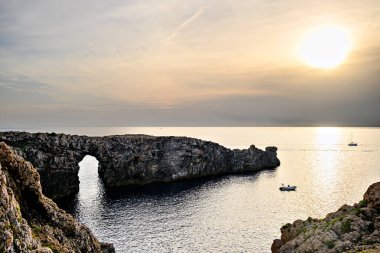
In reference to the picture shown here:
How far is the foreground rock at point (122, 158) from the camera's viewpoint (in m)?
125

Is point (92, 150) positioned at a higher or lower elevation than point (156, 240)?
higher

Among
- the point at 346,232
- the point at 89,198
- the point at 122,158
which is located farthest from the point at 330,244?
the point at 122,158

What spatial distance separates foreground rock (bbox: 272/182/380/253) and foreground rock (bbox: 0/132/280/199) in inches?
3858

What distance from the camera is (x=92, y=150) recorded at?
14850 cm

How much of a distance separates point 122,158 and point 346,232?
11828 centimetres

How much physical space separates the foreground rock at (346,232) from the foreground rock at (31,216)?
3344 cm

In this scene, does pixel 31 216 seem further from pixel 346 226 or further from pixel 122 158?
pixel 122 158

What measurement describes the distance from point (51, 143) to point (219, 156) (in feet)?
313

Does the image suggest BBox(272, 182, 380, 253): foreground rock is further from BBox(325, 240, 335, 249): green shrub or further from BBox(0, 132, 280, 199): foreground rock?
BBox(0, 132, 280, 199): foreground rock

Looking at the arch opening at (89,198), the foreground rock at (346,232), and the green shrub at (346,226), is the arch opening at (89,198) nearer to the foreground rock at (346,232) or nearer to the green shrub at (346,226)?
the foreground rock at (346,232)

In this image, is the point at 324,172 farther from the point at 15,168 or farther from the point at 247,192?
the point at 15,168

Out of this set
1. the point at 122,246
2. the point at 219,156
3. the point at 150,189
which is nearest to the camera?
the point at 122,246

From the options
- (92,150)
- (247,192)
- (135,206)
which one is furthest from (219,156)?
(135,206)

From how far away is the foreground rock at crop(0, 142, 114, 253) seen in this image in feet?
82.1
